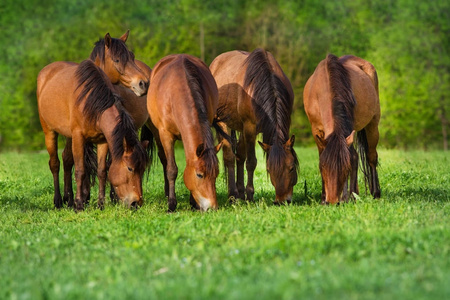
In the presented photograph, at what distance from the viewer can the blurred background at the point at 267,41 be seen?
1222 inches

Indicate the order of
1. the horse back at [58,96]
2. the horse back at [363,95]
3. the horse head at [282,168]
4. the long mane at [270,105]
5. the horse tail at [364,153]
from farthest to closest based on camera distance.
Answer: the horse tail at [364,153] → the horse back at [58,96] → the horse back at [363,95] → the long mane at [270,105] → the horse head at [282,168]

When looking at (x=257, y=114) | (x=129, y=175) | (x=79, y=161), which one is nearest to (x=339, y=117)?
(x=257, y=114)

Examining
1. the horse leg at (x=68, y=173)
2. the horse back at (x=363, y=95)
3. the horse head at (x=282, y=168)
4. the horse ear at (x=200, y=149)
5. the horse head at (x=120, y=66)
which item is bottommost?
the horse leg at (x=68, y=173)

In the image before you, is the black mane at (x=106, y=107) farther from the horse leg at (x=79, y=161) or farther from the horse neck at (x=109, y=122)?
the horse leg at (x=79, y=161)

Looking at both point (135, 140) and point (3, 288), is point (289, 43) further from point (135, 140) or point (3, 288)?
point (3, 288)

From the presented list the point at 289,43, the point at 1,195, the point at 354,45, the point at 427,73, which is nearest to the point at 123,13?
the point at 289,43

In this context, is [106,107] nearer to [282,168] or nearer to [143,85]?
[143,85]


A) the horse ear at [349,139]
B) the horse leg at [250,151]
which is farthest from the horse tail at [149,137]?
the horse ear at [349,139]

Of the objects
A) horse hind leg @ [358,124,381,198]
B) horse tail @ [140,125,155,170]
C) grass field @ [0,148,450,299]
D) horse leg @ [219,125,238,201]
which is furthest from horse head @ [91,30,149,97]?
horse hind leg @ [358,124,381,198]

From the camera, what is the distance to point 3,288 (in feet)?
14.6

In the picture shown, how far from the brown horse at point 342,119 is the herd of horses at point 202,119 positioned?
0.05 ft

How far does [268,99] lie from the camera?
9078 millimetres

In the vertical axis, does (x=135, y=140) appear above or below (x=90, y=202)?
above

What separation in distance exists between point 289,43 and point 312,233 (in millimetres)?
26176
